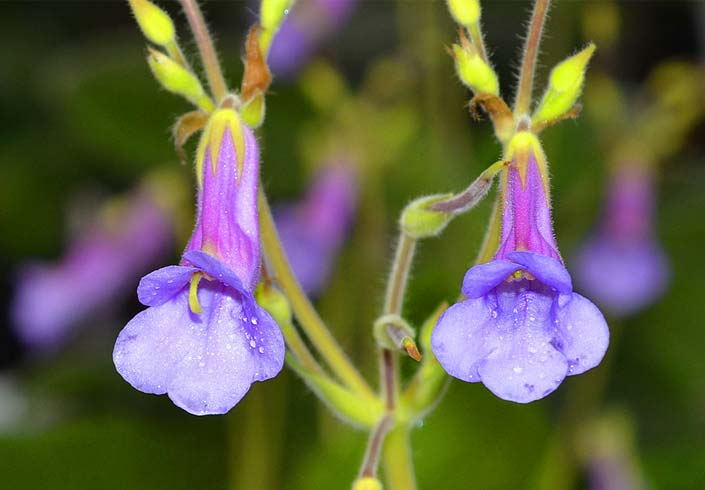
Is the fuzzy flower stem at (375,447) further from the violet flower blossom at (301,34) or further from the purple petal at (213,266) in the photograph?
the violet flower blossom at (301,34)

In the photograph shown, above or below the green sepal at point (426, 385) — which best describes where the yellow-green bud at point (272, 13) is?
above

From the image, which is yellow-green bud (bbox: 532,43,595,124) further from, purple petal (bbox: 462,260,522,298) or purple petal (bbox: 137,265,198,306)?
purple petal (bbox: 137,265,198,306)

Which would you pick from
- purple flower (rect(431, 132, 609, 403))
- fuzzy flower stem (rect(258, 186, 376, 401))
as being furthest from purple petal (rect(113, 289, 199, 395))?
purple flower (rect(431, 132, 609, 403))

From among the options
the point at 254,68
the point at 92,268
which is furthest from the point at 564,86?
the point at 92,268

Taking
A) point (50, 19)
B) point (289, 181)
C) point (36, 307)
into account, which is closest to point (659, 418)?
point (289, 181)

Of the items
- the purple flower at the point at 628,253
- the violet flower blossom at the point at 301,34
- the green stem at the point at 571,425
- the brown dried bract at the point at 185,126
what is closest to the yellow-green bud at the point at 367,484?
the brown dried bract at the point at 185,126

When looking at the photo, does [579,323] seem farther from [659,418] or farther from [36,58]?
[36,58]
